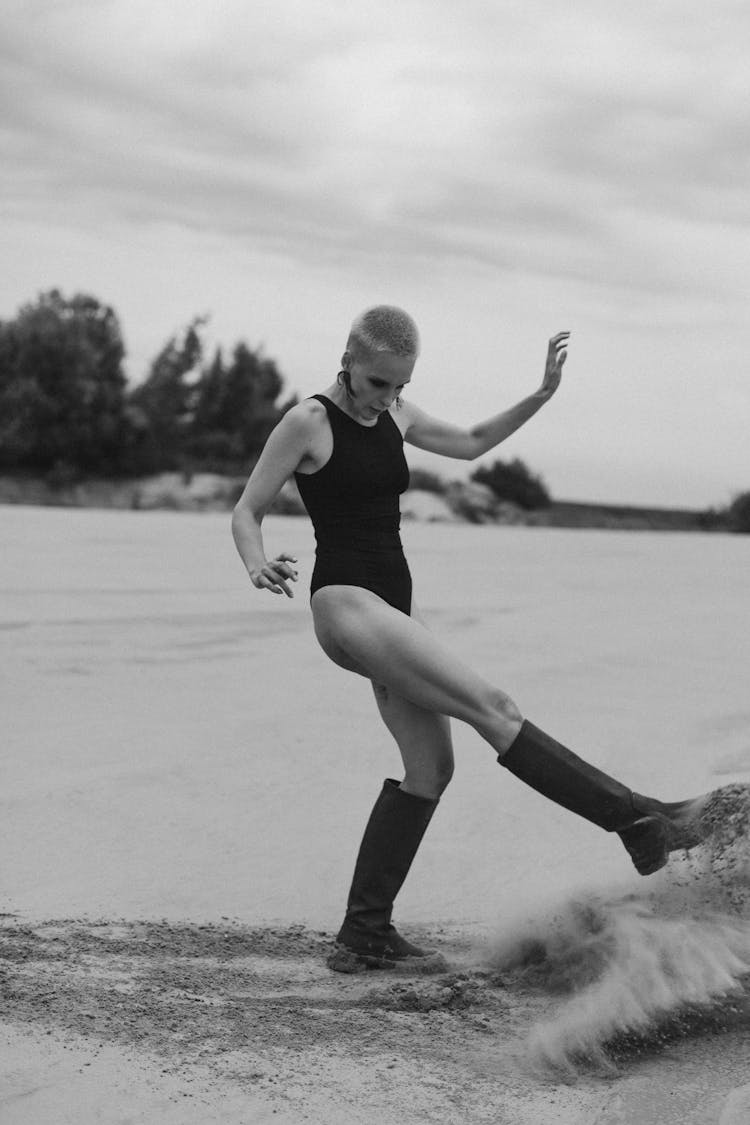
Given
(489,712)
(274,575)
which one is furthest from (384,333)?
(489,712)

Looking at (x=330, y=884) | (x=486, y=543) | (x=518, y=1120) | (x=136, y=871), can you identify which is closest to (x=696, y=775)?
(x=330, y=884)

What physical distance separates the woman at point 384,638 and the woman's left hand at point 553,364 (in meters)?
0.59

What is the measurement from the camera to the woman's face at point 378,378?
423 centimetres

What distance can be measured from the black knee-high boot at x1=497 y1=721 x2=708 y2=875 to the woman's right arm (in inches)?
33.6

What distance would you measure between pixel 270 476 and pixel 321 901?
183 cm

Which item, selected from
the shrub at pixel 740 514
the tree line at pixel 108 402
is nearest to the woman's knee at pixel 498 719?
the shrub at pixel 740 514

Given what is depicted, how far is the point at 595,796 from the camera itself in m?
4.26

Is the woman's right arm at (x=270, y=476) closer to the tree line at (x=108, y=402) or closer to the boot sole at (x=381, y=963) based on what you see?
the boot sole at (x=381, y=963)

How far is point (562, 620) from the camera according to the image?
13.0 m

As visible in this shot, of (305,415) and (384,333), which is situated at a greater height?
(384,333)

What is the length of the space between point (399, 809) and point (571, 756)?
0.60m

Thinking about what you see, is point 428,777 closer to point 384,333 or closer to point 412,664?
point 412,664

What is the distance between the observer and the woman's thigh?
4.18 m

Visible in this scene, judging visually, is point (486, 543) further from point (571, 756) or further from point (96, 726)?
point (571, 756)
